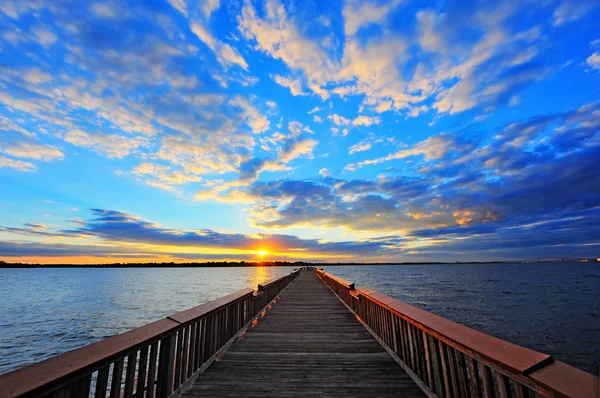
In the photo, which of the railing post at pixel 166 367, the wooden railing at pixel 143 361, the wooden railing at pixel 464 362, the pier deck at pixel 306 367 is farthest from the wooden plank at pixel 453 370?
the railing post at pixel 166 367

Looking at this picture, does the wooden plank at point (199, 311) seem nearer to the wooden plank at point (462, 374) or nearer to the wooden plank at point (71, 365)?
the wooden plank at point (71, 365)

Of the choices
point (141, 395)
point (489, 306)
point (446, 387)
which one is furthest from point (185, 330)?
point (489, 306)

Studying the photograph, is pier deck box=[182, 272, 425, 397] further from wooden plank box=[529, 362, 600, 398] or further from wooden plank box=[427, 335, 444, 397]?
wooden plank box=[529, 362, 600, 398]

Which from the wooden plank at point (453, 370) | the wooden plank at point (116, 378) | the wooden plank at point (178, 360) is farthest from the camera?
the wooden plank at point (178, 360)

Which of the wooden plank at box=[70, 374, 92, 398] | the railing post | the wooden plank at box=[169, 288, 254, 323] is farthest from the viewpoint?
the wooden plank at box=[169, 288, 254, 323]

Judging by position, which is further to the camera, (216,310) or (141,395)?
(216,310)

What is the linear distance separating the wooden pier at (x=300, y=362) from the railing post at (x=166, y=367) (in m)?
0.01

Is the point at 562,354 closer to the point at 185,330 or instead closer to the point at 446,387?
the point at 446,387

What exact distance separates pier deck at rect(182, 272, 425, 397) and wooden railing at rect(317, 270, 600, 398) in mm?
335

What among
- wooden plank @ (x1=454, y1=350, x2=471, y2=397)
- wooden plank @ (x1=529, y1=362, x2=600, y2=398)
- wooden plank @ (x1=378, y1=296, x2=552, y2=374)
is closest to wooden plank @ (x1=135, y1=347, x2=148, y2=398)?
wooden plank @ (x1=378, y1=296, x2=552, y2=374)

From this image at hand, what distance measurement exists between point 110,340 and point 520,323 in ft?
77.8

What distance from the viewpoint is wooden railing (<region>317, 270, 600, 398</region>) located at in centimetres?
181

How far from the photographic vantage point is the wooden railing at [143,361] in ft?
5.90

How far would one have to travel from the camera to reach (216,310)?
16.3 feet
